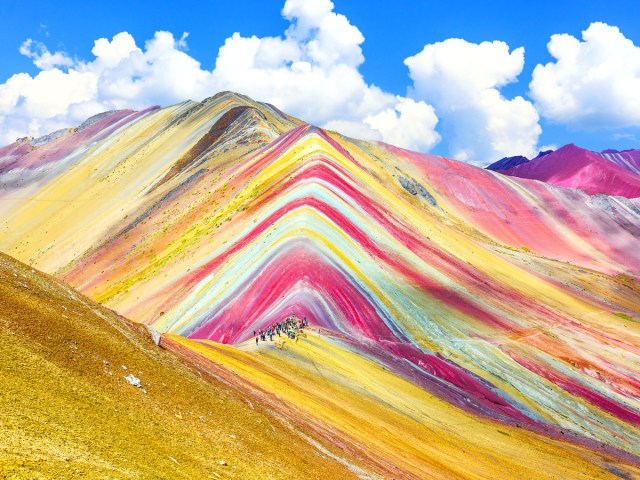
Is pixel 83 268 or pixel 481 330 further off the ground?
pixel 481 330

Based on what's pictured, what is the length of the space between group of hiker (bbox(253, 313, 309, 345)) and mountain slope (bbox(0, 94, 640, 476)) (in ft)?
4.24

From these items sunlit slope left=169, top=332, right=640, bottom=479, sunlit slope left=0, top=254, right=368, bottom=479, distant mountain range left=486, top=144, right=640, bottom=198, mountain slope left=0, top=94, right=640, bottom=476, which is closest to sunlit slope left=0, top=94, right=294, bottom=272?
mountain slope left=0, top=94, right=640, bottom=476

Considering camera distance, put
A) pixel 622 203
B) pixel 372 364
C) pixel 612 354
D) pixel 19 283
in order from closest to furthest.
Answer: pixel 19 283 < pixel 372 364 < pixel 612 354 < pixel 622 203

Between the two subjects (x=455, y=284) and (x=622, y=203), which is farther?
(x=622, y=203)

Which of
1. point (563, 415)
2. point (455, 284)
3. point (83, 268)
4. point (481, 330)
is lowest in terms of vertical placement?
point (83, 268)

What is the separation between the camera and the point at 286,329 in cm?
3938

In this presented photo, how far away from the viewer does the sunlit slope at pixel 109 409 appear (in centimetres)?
1337

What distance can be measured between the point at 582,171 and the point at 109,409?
163 metres

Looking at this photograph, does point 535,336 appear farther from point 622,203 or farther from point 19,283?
point 622,203

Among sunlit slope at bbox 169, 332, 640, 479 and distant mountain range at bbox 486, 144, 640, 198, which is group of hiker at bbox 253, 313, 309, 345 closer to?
sunlit slope at bbox 169, 332, 640, 479

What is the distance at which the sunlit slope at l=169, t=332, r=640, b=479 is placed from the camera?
87.8 ft

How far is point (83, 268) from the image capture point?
81000 millimetres

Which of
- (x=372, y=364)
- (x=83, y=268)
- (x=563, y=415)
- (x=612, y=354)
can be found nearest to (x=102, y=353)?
(x=372, y=364)

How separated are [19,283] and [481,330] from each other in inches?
1624
